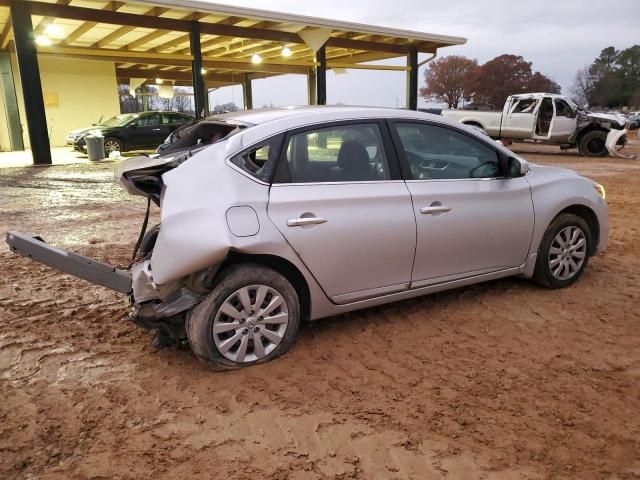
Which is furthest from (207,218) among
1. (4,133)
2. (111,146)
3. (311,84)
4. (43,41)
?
(311,84)

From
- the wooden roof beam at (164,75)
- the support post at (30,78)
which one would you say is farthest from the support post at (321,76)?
the wooden roof beam at (164,75)

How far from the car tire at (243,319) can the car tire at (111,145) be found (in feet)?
49.0

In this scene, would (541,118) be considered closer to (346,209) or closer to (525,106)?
(525,106)

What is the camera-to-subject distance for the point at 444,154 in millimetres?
4023

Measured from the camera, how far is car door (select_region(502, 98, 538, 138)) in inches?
720

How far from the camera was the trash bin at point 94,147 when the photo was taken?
1541 cm

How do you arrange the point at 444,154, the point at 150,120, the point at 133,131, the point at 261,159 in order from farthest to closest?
1. the point at 150,120
2. the point at 133,131
3. the point at 444,154
4. the point at 261,159

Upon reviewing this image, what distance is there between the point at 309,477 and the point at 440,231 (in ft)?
6.73

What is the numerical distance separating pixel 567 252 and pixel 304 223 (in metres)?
2.61

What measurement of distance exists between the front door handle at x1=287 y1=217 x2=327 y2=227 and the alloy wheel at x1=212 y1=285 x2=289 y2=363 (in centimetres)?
43

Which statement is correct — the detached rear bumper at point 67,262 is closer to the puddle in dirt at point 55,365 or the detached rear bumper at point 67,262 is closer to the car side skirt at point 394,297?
the puddle in dirt at point 55,365

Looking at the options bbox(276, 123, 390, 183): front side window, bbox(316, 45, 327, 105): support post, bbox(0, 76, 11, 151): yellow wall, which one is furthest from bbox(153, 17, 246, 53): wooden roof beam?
bbox(276, 123, 390, 183): front side window

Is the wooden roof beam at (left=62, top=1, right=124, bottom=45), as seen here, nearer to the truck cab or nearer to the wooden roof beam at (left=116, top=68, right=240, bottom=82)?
the wooden roof beam at (left=116, top=68, right=240, bottom=82)

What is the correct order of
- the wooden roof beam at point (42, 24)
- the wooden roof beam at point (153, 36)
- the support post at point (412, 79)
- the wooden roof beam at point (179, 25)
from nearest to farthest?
the wooden roof beam at point (179, 25), the wooden roof beam at point (42, 24), the wooden roof beam at point (153, 36), the support post at point (412, 79)
